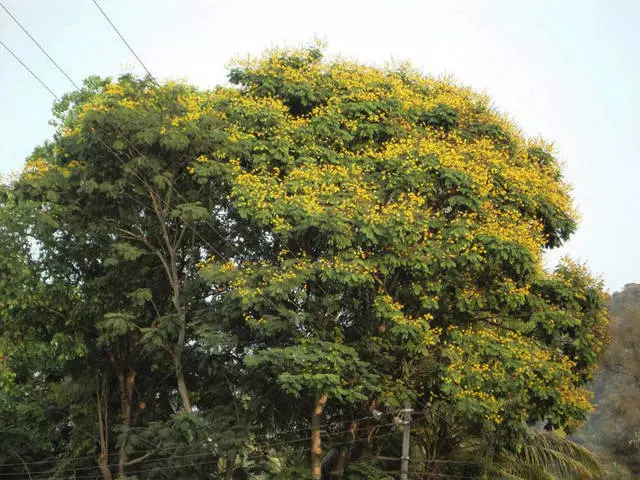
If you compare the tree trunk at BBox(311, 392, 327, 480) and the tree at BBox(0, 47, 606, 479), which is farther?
the tree trunk at BBox(311, 392, 327, 480)

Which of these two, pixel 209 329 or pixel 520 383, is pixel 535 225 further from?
pixel 209 329

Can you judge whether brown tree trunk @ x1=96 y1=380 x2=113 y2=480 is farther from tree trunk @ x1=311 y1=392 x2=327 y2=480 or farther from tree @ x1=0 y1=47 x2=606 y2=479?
tree trunk @ x1=311 y1=392 x2=327 y2=480

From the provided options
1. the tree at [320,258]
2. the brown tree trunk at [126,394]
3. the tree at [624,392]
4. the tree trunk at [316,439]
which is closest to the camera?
the tree at [320,258]

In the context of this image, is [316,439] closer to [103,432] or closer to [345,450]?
[345,450]

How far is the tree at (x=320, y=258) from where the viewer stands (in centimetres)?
1181

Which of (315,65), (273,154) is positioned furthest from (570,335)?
(315,65)

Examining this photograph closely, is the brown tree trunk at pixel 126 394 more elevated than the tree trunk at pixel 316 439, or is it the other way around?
the brown tree trunk at pixel 126 394

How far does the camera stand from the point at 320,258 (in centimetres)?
1203

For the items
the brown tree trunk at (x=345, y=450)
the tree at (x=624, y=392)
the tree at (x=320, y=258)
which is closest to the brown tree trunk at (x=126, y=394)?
the tree at (x=320, y=258)

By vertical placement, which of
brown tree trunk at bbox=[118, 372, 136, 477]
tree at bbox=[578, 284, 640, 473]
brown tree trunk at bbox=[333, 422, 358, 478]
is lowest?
brown tree trunk at bbox=[333, 422, 358, 478]

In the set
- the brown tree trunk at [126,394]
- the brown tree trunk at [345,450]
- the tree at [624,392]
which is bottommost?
the brown tree trunk at [345,450]

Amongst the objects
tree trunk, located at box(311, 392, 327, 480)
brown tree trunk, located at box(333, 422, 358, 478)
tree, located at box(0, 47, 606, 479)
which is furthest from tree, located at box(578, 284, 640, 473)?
tree trunk, located at box(311, 392, 327, 480)

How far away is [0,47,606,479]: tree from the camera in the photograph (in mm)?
11812

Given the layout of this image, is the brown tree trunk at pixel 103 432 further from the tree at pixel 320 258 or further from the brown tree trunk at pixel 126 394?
the brown tree trunk at pixel 126 394
